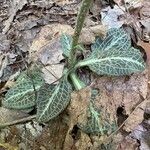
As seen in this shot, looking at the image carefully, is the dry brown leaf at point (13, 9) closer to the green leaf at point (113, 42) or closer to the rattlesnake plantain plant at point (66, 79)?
the rattlesnake plantain plant at point (66, 79)

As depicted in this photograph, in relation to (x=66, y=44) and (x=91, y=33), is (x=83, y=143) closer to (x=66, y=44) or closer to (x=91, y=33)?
(x=66, y=44)

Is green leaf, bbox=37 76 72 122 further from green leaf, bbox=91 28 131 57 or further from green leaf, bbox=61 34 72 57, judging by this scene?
green leaf, bbox=91 28 131 57

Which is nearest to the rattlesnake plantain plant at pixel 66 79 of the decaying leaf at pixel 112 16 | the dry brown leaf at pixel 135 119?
the dry brown leaf at pixel 135 119

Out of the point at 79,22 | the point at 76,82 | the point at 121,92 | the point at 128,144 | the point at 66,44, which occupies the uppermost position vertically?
the point at 79,22

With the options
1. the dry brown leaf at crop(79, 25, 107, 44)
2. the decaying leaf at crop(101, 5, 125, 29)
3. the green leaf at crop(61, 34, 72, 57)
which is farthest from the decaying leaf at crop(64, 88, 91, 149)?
the decaying leaf at crop(101, 5, 125, 29)

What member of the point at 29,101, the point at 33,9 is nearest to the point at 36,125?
the point at 29,101

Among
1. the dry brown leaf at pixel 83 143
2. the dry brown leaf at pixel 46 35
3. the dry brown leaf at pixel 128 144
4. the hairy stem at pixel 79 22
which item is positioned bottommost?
the dry brown leaf at pixel 128 144

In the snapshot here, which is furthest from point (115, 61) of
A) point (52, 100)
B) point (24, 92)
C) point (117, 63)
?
point (24, 92)
